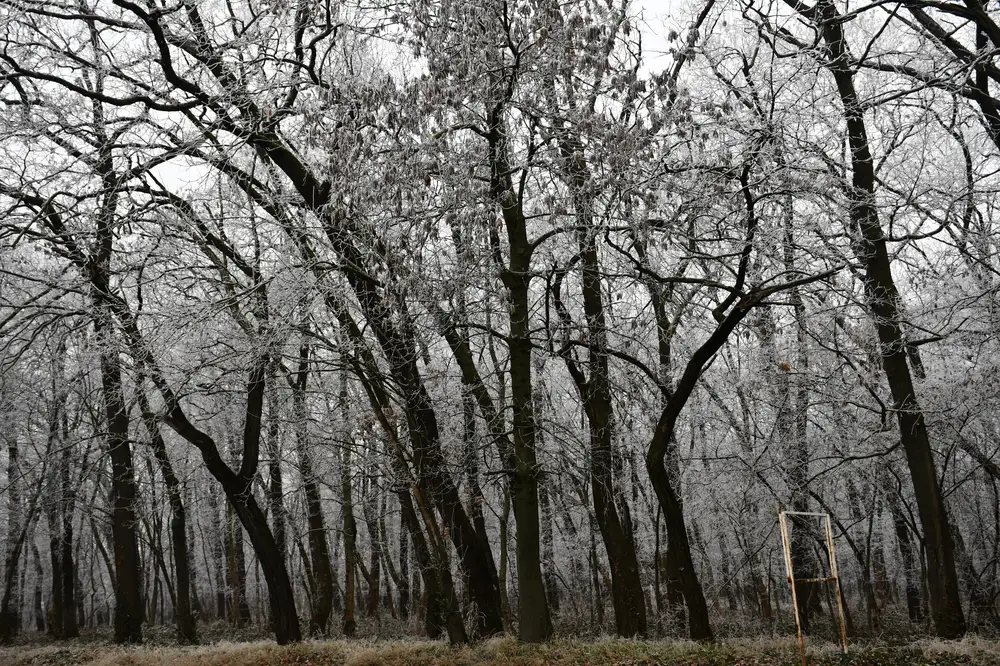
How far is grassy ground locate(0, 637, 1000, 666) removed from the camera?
26.9 ft

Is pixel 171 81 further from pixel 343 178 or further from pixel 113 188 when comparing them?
pixel 343 178

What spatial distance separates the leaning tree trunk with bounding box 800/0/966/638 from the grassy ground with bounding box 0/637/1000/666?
96 centimetres

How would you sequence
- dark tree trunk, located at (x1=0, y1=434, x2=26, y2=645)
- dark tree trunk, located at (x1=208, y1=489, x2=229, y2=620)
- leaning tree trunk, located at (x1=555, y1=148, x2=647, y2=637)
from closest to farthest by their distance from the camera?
leaning tree trunk, located at (x1=555, y1=148, x2=647, y2=637)
dark tree trunk, located at (x1=0, y1=434, x2=26, y2=645)
dark tree trunk, located at (x1=208, y1=489, x2=229, y2=620)

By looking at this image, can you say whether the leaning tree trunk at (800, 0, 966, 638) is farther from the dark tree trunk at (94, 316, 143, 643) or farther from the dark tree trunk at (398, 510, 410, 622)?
the dark tree trunk at (398, 510, 410, 622)

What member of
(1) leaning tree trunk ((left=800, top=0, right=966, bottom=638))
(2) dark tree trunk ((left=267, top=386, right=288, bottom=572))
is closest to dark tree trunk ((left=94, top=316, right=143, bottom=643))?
(2) dark tree trunk ((left=267, top=386, right=288, bottom=572))

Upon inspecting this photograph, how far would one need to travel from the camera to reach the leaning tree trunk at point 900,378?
10.4 meters

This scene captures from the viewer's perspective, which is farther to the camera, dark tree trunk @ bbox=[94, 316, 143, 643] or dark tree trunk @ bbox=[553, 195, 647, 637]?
dark tree trunk @ bbox=[94, 316, 143, 643]

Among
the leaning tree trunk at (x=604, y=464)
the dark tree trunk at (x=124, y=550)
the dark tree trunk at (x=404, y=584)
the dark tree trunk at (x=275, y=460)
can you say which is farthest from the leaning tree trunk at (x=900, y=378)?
the dark tree trunk at (x=404, y=584)

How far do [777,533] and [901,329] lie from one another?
21.8 ft

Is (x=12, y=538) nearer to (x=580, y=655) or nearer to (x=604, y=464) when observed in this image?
(x=604, y=464)

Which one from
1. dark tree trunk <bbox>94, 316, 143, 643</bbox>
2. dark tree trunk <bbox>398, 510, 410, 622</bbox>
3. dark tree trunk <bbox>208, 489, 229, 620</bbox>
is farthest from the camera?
dark tree trunk <bbox>208, 489, 229, 620</bbox>

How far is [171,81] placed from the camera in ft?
31.6

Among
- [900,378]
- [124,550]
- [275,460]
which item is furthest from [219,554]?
[900,378]

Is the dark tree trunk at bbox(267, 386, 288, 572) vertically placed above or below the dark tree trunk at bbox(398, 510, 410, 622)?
above
